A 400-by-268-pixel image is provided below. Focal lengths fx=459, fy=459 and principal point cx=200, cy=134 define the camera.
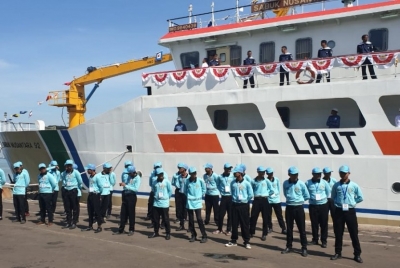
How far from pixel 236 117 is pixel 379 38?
4261 mm

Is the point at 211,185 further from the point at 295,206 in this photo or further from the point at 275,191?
the point at 295,206

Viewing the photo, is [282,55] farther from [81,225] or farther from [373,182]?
[81,225]

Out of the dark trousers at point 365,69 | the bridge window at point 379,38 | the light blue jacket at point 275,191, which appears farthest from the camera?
the bridge window at point 379,38

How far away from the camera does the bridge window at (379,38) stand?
11.7 m

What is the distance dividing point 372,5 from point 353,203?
615 cm

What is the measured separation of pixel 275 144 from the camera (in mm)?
11664

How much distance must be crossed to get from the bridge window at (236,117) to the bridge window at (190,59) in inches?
87.6

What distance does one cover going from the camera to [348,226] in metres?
7.59

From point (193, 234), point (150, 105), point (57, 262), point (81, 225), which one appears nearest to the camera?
point (57, 262)

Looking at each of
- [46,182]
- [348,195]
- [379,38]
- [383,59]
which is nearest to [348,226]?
[348,195]

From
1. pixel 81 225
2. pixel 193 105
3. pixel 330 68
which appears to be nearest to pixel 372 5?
pixel 330 68

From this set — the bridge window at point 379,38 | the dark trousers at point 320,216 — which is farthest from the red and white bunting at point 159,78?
the dark trousers at point 320,216

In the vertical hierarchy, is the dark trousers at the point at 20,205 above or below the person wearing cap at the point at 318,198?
below

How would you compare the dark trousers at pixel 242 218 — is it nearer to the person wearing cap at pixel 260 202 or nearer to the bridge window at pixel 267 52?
the person wearing cap at pixel 260 202
